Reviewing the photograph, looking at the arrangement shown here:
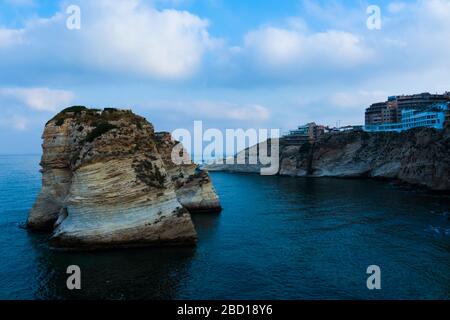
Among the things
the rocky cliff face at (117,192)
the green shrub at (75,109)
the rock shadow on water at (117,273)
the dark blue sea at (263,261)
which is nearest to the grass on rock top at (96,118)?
the green shrub at (75,109)

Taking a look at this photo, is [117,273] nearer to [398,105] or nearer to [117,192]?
[117,192]

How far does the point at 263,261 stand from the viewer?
1368 inches

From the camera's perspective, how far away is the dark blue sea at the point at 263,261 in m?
27.8

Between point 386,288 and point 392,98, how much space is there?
156m

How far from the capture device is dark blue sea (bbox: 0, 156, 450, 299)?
2777 cm

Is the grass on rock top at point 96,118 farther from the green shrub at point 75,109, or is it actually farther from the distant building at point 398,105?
the distant building at point 398,105

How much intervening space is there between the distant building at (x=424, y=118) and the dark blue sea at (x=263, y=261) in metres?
69.0

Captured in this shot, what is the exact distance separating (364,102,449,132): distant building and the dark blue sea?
6897cm

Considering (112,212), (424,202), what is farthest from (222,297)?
(424,202)

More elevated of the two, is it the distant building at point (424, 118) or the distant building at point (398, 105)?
the distant building at point (398, 105)

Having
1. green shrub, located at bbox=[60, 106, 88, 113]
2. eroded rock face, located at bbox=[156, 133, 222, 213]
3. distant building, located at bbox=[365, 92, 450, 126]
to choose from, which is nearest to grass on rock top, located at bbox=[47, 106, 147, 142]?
green shrub, located at bbox=[60, 106, 88, 113]

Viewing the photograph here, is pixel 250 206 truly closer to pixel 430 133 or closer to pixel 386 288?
pixel 386 288

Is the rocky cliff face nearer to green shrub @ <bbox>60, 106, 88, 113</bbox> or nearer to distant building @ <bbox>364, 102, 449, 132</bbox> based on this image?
green shrub @ <bbox>60, 106, 88, 113</bbox>

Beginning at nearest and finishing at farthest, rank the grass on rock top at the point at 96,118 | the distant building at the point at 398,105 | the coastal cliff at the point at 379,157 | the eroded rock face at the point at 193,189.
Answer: the grass on rock top at the point at 96,118 → the eroded rock face at the point at 193,189 → the coastal cliff at the point at 379,157 → the distant building at the point at 398,105
